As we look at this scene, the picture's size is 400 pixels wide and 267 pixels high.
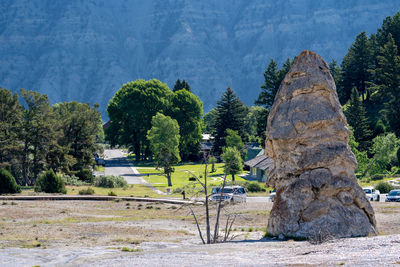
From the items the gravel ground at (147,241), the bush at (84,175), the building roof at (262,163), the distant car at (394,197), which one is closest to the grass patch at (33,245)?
the gravel ground at (147,241)

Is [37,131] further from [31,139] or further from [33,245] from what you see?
[33,245]

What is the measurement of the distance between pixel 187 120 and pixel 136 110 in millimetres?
10590

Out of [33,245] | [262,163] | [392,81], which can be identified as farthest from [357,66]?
[33,245]

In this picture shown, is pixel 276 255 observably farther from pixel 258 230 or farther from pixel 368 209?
pixel 258 230

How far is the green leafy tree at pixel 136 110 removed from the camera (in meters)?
105

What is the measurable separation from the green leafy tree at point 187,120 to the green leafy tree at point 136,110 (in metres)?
Answer: 1.86

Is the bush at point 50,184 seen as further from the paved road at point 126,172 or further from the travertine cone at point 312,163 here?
the travertine cone at point 312,163

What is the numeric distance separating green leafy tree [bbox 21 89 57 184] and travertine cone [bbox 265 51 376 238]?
133ft

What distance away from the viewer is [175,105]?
110m

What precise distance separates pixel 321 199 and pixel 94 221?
15367mm

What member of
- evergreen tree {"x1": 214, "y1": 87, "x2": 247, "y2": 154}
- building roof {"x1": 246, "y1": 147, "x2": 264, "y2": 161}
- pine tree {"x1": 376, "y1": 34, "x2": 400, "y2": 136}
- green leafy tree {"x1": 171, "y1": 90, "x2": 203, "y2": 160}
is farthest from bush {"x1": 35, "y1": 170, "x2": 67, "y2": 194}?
green leafy tree {"x1": 171, "y1": 90, "x2": 203, "y2": 160}

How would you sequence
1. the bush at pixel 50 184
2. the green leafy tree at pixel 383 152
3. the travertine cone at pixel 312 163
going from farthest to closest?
the green leafy tree at pixel 383 152
the bush at pixel 50 184
the travertine cone at pixel 312 163

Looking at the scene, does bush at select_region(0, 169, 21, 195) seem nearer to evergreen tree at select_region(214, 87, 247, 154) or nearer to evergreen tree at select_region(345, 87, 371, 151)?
evergreen tree at select_region(345, 87, 371, 151)

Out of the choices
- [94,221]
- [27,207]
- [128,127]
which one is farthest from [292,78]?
[128,127]
